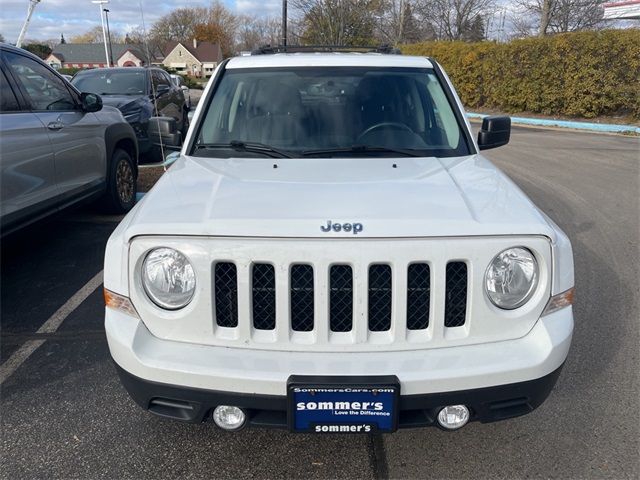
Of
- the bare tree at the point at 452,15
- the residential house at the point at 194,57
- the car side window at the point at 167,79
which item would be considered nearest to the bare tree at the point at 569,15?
the bare tree at the point at 452,15

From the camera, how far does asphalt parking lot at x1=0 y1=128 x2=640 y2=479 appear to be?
8.09ft

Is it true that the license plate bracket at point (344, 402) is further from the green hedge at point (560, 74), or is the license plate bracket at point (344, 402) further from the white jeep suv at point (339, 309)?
the green hedge at point (560, 74)

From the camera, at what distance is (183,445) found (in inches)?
102

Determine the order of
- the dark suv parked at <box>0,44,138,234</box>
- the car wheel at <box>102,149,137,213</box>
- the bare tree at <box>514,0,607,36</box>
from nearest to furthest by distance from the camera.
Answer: the dark suv parked at <box>0,44,138,234</box>, the car wheel at <box>102,149,137,213</box>, the bare tree at <box>514,0,607,36</box>

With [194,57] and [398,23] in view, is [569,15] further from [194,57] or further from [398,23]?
[194,57]

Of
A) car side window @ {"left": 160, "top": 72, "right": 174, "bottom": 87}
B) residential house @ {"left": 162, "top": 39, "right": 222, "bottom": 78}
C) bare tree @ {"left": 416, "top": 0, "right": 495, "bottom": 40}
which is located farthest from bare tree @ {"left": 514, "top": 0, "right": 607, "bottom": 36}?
residential house @ {"left": 162, "top": 39, "right": 222, "bottom": 78}

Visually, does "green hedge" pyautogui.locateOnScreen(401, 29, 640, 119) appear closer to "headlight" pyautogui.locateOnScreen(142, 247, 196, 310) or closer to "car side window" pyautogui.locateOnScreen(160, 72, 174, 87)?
"car side window" pyautogui.locateOnScreen(160, 72, 174, 87)

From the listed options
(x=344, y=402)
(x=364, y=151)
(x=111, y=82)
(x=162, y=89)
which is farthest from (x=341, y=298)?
(x=162, y=89)

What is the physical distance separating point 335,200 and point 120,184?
15.2ft

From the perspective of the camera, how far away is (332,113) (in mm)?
3385

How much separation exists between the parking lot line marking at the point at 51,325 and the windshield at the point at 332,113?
67.6 inches

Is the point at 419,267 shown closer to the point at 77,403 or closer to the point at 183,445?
the point at 183,445

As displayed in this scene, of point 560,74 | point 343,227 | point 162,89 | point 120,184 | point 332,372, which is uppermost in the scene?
point 560,74

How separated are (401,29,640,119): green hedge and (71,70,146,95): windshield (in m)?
13.0
